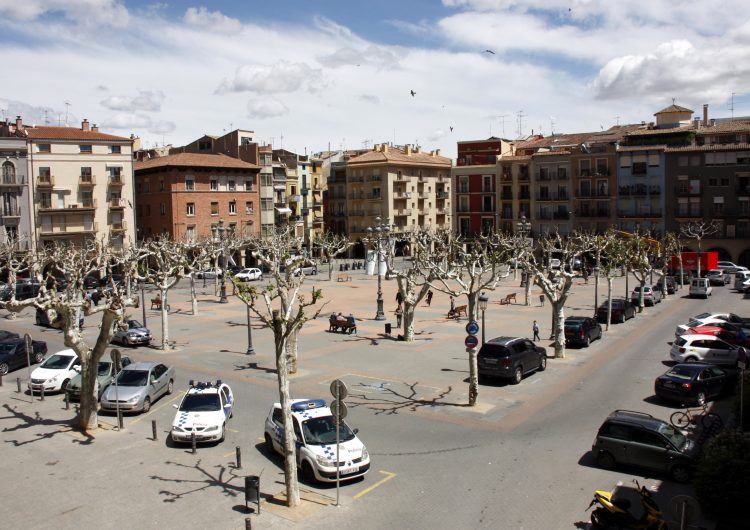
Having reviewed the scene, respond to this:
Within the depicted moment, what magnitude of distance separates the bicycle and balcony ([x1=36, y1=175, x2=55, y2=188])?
6329 cm

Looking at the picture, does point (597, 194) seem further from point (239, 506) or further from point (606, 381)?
point (239, 506)

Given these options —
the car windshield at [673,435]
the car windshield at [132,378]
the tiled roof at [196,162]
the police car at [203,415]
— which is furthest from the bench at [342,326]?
the tiled roof at [196,162]

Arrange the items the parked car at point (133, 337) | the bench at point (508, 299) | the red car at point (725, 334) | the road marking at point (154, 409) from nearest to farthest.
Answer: the road marking at point (154, 409) → the red car at point (725, 334) → the parked car at point (133, 337) → the bench at point (508, 299)

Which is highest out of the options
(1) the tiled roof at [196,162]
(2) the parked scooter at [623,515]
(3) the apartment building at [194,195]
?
(1) the tiled roof at [196,162]

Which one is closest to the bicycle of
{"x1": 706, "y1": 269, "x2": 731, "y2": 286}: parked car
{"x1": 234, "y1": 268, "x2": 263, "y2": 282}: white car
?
{"x1": 706, "y1": 269, "x2": 731, "y2": 286}: parked car

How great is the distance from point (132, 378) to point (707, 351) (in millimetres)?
22620

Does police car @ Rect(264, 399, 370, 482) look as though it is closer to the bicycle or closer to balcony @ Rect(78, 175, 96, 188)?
the bicycle

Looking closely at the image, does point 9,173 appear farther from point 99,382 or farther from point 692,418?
point 692,418

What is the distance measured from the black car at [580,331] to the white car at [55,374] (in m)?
21.9

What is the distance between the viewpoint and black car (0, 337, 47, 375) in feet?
94.5

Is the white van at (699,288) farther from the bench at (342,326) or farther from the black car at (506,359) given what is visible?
the black car at (506,359)

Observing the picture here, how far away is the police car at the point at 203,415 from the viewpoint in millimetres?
18438

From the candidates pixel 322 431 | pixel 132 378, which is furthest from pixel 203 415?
pixel 132 378

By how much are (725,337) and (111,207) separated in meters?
61.0
